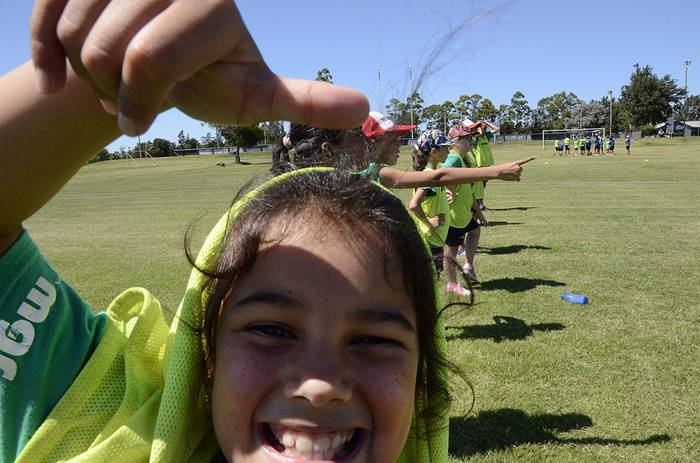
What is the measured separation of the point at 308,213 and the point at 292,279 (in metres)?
0.26

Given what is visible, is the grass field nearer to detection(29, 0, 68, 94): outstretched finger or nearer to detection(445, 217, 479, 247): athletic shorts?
detection(445, 217, 479, 247): athletic shorts

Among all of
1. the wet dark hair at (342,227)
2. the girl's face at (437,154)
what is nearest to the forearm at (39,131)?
the wet dark hair at (342,227)

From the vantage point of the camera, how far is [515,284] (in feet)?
28.2

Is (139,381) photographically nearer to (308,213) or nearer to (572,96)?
(308,213)

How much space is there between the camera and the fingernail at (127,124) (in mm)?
798

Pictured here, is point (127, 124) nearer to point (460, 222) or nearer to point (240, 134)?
point (460, 222)

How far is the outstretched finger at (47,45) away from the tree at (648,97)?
8745cm

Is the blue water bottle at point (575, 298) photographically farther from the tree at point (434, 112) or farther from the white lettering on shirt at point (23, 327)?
the white lettering on shirt at point (23, 327)

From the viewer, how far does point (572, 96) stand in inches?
3615

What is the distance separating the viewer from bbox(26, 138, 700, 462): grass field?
14.2ft

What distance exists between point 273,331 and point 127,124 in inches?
29.3

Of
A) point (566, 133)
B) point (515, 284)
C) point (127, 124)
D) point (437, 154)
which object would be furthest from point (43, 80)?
point (566, 133)

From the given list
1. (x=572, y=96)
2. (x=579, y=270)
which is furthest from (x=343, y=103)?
(x=572, y=96)

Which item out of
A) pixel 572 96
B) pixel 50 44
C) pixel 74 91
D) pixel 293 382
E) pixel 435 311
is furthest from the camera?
pixel 572 96
